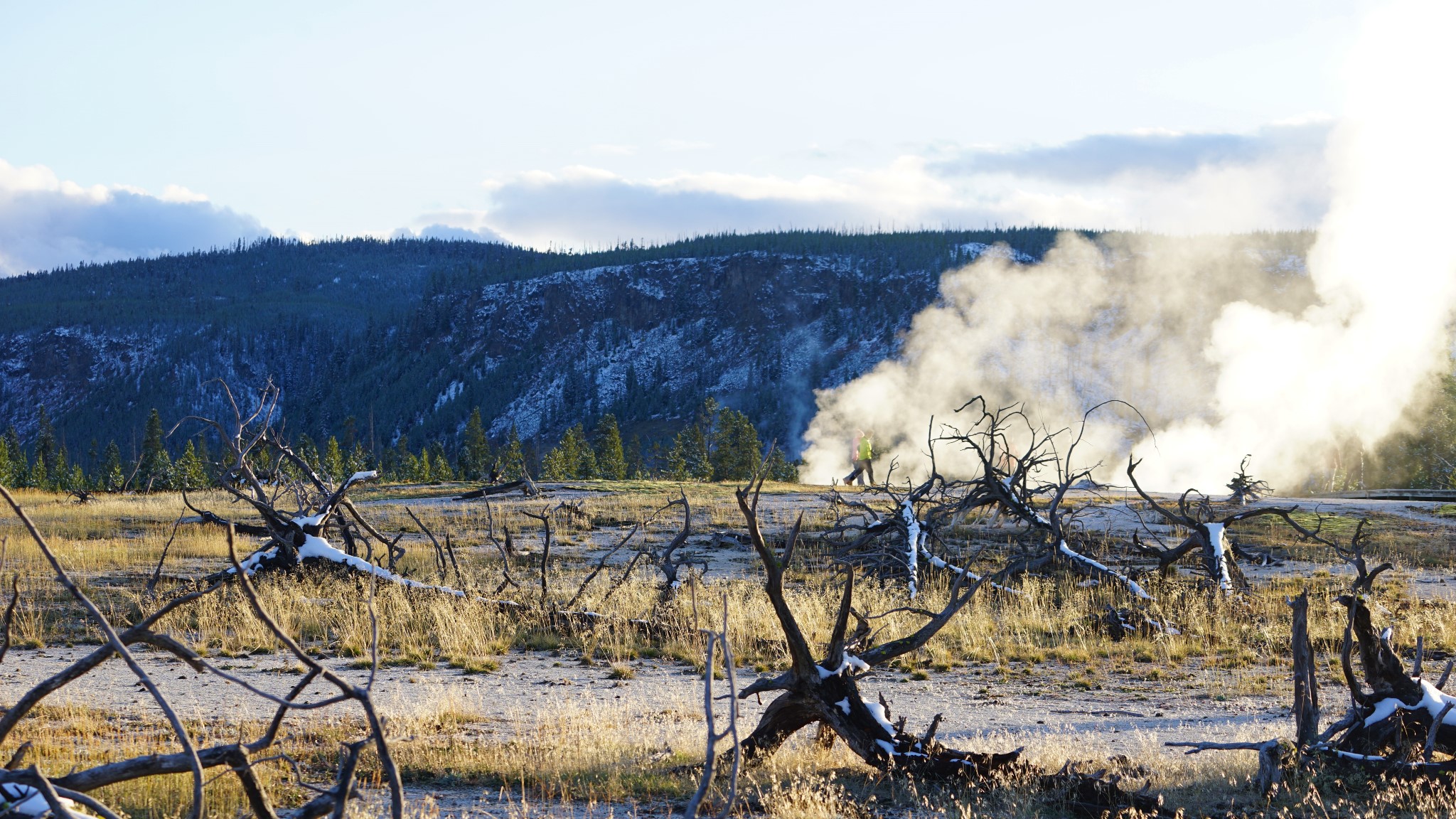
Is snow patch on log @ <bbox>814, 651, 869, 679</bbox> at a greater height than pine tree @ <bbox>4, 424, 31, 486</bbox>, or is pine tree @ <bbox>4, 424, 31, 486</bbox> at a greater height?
snow patch on log @ <bbox>814, 651, 869, 679</bbox>

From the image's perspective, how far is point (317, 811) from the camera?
3451mm

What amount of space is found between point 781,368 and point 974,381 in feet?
99.6

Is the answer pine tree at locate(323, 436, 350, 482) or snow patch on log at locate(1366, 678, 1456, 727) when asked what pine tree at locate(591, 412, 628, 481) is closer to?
pine tree at locate(323, 436, 350, 482)

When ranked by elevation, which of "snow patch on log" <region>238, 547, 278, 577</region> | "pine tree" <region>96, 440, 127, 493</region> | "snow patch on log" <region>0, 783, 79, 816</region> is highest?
"snow patch on log" <region>0, 783, 79, 816</region>

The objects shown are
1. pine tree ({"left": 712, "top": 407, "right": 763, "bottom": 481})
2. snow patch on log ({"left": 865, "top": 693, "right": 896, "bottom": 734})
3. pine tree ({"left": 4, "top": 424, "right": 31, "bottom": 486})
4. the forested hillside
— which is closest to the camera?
snow patch on log ({"left": 865, "top": 693, "right": 896, "bottom": 734})

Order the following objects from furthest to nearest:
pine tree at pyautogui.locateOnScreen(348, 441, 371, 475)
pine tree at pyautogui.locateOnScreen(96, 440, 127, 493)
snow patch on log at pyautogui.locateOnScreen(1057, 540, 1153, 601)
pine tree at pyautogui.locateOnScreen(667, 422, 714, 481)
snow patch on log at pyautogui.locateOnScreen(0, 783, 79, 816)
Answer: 1. pine tree at pyautogui.locateOnScreen(348, 441, 371, 475)
2. pine tree at pyautogui.locateOnScreen(667, 422, 714, 481)
3. pine tree at pyautogui.locateOnScreen(96, 440, 127, 493)
4. snow patch on log at pyautogui.locateOnScreen(1057, 540, 1153, 601)
5. snow patch on log at pyautogui.locateOnScreen(0, 783, 79, 816)

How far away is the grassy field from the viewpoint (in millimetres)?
5945

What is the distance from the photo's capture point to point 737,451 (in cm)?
5316

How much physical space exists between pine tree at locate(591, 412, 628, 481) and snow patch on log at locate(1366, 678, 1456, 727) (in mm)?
48370

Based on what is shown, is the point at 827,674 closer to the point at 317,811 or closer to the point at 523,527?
the point at 317,811

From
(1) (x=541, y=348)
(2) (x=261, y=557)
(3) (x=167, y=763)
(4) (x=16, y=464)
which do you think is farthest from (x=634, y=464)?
(1) (x=541, y=348)

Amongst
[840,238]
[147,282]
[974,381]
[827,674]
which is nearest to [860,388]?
[974,381]

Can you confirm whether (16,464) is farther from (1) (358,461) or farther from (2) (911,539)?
(2) (911,539)

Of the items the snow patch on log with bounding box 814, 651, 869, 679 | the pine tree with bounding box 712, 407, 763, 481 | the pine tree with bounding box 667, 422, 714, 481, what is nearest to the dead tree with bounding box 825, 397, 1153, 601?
the snow patch on log with bounding box 814, 651, 869, 679
